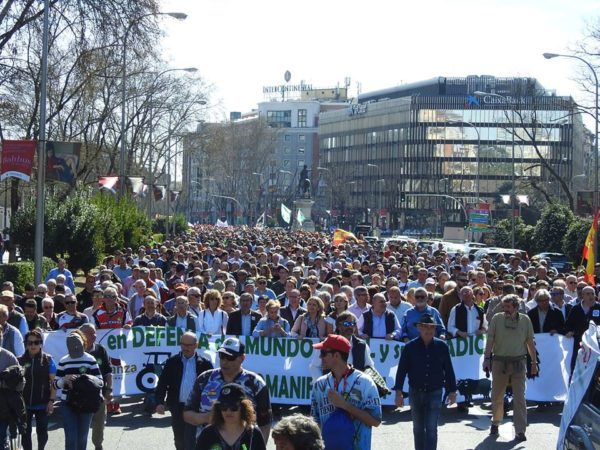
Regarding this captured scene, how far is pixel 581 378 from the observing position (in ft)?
25.7

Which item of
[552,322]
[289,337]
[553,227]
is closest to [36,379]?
[289,337]

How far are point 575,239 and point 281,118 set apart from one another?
5714 inches

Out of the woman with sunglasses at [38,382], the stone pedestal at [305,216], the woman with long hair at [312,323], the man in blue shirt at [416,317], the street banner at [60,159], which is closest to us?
the woman with sunglasses at [38,382]

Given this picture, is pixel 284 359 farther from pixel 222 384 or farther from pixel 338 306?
pixel 222 384

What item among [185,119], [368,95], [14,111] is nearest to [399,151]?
[368,95]

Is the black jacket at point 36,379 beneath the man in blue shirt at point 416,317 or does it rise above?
beneath

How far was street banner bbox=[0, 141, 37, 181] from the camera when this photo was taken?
888 inches

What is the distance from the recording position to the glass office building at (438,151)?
135m

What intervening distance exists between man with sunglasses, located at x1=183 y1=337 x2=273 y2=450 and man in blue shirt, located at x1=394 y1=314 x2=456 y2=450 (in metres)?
2.53

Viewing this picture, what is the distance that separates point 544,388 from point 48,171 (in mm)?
12445

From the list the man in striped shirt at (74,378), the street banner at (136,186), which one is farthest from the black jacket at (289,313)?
the street banner at (136,186)

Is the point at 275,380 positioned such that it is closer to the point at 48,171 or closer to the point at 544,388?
the point at 544,388

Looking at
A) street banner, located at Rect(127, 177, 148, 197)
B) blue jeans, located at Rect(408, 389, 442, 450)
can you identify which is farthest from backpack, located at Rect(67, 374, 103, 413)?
street banner, located at Rect(127, 177, 148, 197)

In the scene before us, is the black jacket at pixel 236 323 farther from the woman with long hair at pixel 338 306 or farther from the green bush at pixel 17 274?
the green bush at pixel 17 274
